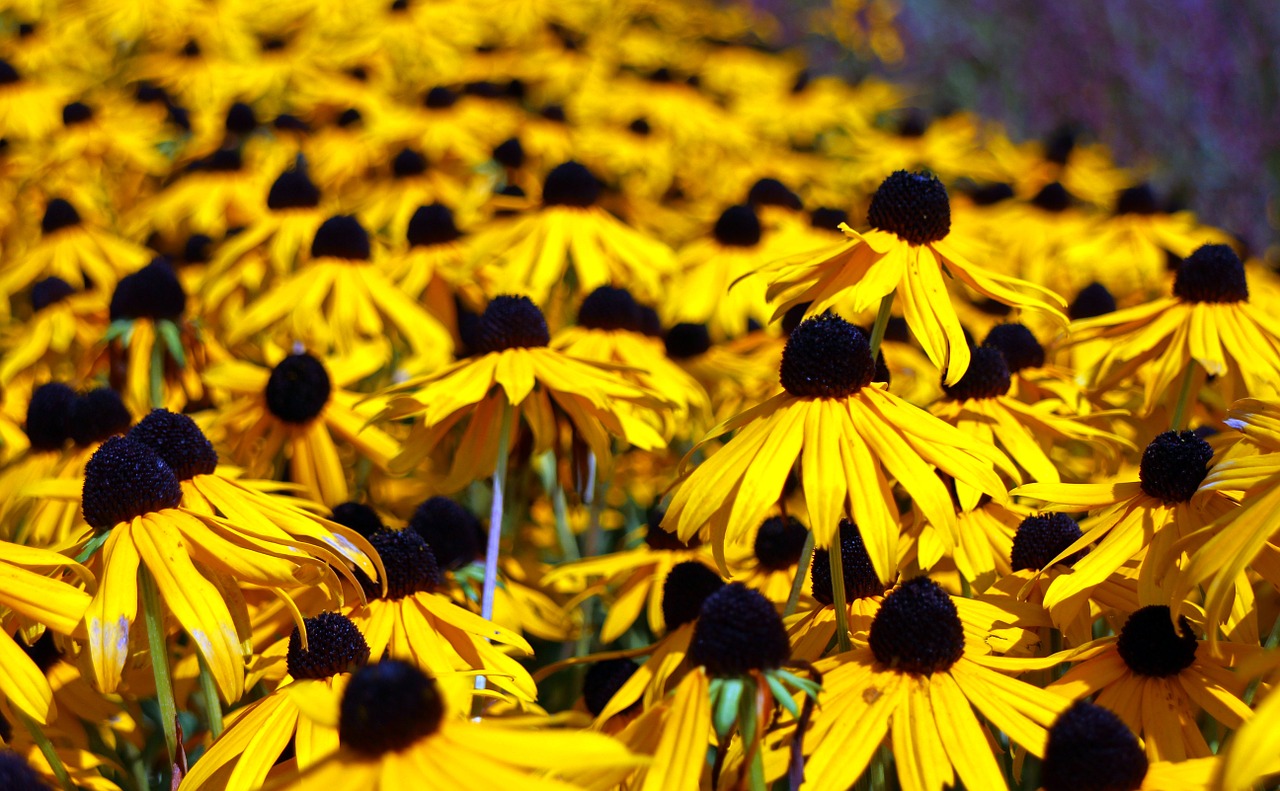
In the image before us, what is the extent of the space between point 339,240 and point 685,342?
89cm

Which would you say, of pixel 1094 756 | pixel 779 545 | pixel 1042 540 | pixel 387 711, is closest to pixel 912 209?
pixel 1042 540

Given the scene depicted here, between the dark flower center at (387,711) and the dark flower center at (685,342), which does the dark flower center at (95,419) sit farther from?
the dark flower center at (387,711)

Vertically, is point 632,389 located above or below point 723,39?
above

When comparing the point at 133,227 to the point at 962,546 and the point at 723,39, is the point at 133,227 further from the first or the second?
the point at 723,39

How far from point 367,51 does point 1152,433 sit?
166 inches

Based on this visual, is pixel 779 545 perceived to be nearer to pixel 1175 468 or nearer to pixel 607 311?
pixel 1175 468

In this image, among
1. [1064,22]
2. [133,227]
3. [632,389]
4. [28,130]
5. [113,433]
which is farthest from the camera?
[1064,22]

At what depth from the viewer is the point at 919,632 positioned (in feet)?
4.37

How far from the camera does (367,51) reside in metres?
5.55

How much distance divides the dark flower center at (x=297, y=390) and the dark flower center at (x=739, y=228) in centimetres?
148

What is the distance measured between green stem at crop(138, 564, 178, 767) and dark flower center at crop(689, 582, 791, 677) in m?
0.68

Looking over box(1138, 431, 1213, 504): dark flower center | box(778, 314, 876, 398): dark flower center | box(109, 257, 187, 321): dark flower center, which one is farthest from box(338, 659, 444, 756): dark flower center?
box(109, 257, 187, 321): dark flower center

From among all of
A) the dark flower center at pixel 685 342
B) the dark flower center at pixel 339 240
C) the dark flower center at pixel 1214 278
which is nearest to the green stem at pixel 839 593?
the dark flower center at pixel 1214 278

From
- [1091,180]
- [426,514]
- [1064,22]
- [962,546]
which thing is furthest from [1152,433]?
[1064,22]
